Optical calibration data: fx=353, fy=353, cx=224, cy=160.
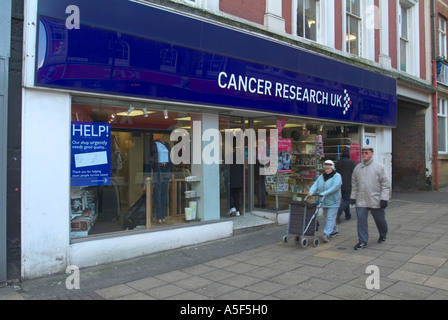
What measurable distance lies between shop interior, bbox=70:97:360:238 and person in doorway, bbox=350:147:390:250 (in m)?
2.57

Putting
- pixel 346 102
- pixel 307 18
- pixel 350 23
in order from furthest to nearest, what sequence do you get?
1. pixel 350 23
2. pixel 346 102
3. pixel 307 18

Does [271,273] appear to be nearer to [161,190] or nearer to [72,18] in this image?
[161,190]

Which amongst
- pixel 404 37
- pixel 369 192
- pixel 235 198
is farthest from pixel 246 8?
pixel 404 37

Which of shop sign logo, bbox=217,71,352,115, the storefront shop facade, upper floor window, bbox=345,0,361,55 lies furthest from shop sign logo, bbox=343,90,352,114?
upper floor window, bbox=345,0,361,55

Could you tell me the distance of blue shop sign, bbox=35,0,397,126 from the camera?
4.91 m

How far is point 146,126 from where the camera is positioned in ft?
21.3

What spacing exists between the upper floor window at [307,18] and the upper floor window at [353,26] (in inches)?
58.6

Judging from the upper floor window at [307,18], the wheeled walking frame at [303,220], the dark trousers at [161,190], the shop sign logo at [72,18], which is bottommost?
the wheeled walking frame at [303,220]

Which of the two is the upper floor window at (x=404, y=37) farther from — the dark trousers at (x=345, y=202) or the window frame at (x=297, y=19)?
the dark trousers at (x=345, y=202)

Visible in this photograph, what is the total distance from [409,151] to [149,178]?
12.1m

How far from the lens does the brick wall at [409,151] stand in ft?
46.6

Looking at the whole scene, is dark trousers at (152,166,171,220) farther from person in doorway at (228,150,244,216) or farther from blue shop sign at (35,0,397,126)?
person in doorway at (228,150,244,216)

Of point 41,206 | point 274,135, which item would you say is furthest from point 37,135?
point 274,135

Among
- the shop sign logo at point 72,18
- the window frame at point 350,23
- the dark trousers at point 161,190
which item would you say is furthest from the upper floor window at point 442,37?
the shop sign logo at point 72,18
